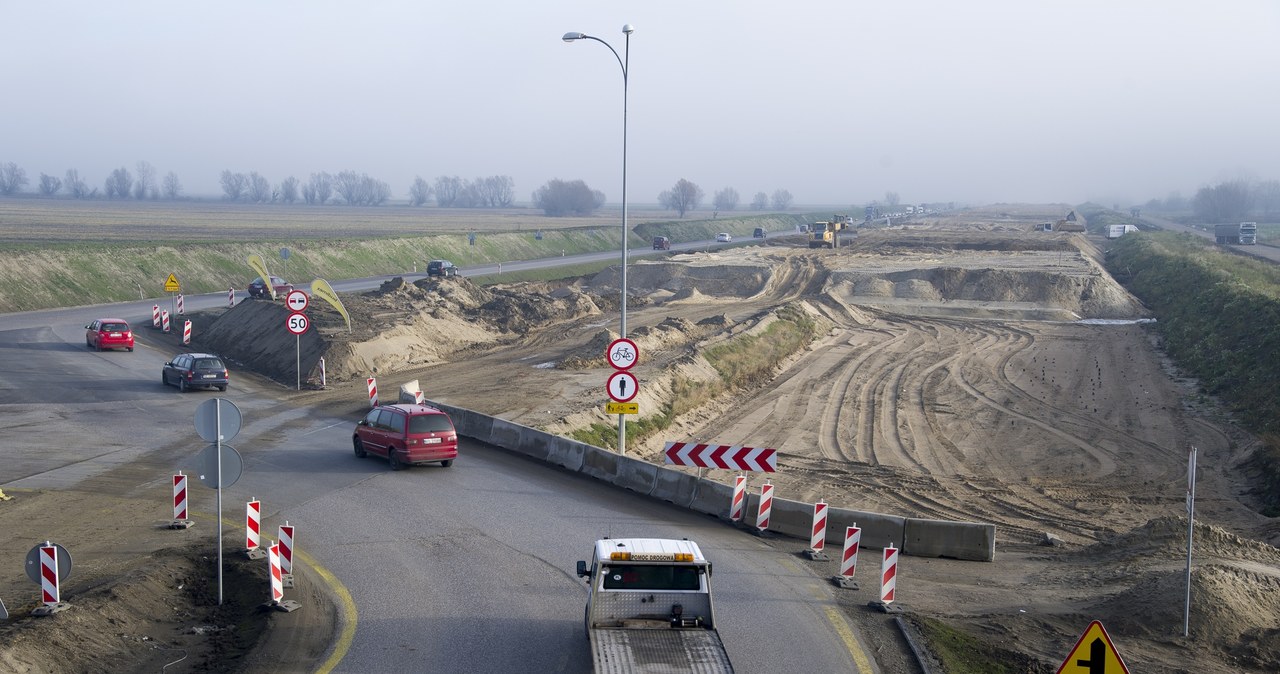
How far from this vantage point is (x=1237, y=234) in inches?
4594

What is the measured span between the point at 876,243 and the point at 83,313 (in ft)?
248

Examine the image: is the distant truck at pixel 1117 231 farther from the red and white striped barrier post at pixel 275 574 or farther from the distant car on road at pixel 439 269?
the red and white striped barrier post at pixel 275 574

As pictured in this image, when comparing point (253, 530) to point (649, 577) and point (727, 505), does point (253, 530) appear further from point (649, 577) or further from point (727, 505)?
point (727, 505)

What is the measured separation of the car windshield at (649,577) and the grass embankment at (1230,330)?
647 inches

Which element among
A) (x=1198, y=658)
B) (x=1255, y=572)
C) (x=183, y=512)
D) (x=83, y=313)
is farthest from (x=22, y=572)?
(x=83, y=313)

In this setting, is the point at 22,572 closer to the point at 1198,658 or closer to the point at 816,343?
the point at 1198,658

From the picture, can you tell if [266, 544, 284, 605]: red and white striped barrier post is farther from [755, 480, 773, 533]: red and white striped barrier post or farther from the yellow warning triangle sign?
the yellow warning triangle sign

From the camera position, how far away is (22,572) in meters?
14.6

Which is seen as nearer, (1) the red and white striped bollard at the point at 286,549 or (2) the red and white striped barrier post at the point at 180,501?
(1) the red and white striped bollard at the point at 286,549

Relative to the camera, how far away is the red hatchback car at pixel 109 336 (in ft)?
130

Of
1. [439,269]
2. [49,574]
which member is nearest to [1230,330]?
[49,574]

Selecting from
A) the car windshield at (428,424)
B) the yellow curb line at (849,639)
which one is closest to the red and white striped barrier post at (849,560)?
the yellow curb line at (849,639)

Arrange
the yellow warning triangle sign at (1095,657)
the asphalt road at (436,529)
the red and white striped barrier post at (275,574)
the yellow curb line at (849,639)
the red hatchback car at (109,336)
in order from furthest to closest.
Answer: the red hatchback car at (109,336)
the red and white striped barrier post at (275,574)
the asphalt road at (436,529)
the yellow curb line at (849,639)
the yellow warning triangle sign at (1095,657)

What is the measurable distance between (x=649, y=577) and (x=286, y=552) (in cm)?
604
